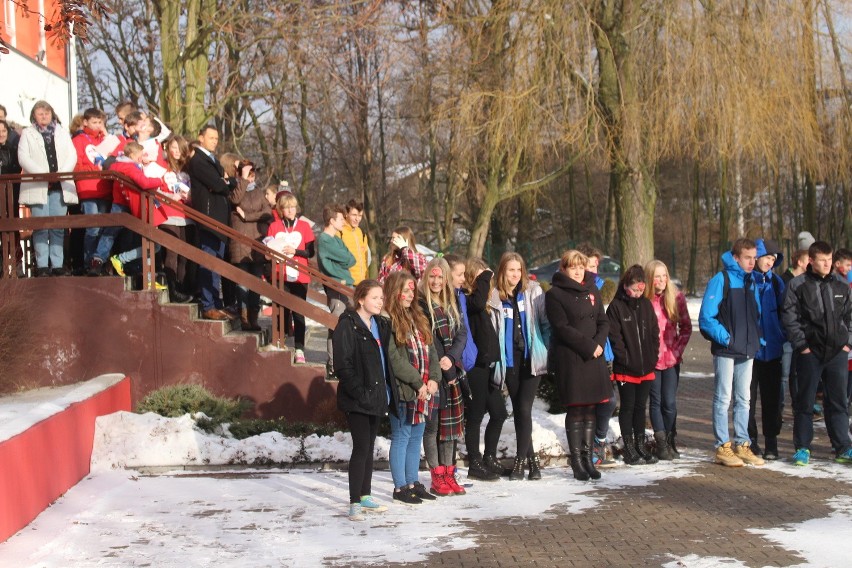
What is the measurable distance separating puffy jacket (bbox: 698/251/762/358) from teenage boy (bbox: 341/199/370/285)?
3.80 m

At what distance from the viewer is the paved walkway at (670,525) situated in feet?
22.8

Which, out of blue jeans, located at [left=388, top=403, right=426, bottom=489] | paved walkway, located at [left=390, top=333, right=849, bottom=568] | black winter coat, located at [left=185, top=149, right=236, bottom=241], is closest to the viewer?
paved walkway, located at [left=390, top=333, right=849, bottom=568]

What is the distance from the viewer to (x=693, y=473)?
381 inches

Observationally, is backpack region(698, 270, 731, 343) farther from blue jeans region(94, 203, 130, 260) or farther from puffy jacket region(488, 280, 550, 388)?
blue jeans region(94, 203, 130, 260)

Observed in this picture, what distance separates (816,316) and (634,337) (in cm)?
156

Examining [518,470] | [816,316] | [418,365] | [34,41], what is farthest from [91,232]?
[34,41]

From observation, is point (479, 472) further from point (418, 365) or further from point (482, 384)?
point (418, 365)

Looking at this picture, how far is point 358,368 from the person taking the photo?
8.21 metres

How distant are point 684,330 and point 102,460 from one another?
16.9ft

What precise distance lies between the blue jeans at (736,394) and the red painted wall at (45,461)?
5.28 m

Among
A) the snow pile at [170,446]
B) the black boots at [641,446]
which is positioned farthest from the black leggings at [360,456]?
the black boots at [641,446]

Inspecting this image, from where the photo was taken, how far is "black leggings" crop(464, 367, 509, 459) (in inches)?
370

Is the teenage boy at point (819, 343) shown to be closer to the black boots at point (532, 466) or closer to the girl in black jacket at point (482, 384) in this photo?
the black boots at point (532, 466)

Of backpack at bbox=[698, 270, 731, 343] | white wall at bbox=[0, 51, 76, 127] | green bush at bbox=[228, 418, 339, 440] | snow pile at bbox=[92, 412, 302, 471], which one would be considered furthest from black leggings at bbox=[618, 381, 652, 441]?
white wall at bbox=[0, 51, 76, 127]
